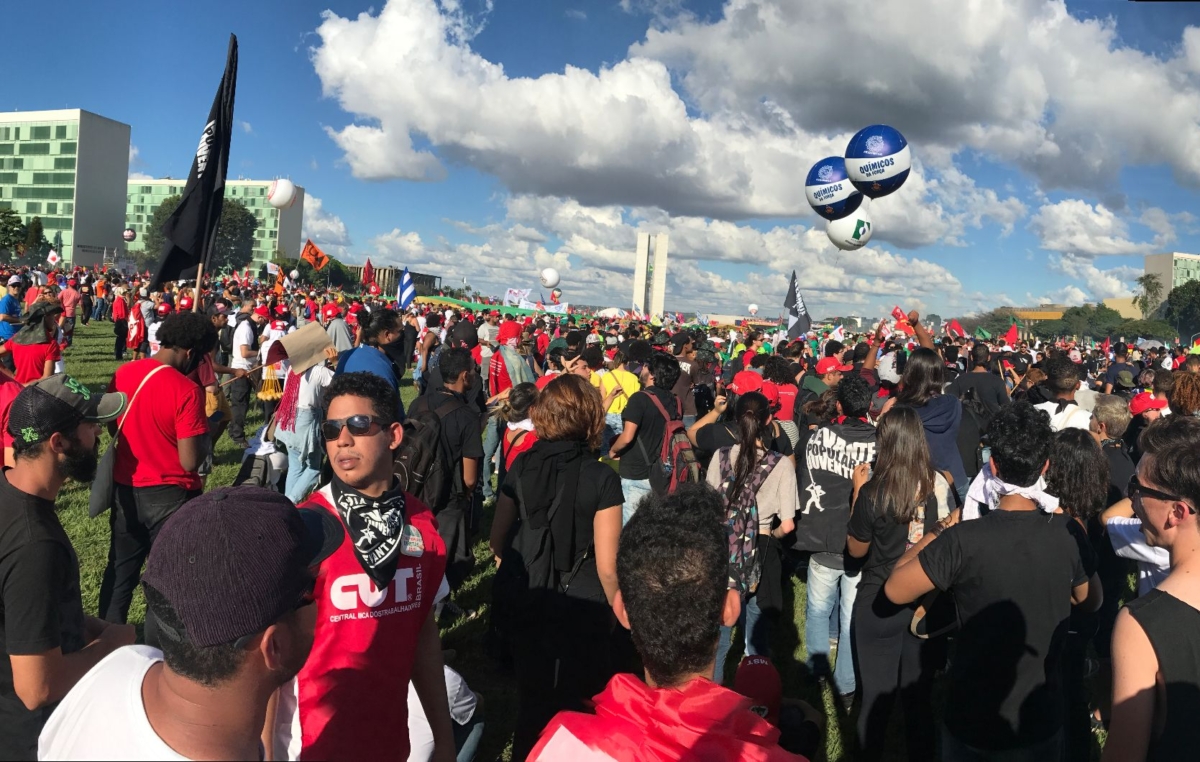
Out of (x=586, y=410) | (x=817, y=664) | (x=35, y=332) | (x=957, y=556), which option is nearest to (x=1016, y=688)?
(x=957, y=556)

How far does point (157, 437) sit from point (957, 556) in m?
4.17

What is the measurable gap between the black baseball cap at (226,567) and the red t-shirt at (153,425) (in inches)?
129

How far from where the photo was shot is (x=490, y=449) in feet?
30.0

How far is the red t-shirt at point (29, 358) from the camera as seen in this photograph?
7316mm

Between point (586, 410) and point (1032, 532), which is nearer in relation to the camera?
point (1032, 532)

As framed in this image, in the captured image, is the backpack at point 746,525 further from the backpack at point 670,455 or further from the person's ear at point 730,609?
the person's ear at point 730,609

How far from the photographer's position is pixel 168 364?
4.42m

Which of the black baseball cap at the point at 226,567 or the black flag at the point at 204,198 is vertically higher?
the black flag at the point at 204,198

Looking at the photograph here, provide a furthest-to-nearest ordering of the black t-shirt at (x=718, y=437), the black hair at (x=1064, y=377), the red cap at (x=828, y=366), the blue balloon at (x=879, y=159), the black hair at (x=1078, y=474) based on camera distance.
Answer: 1. the blue balloon at (x=879, y=159)
2. the red cap at (x=828, y=366)
3. the black hair at (x=1064, y=377)
4. the black t-shirt at (x=718, y=437)
5. the black hair at (x=1078, y=474)

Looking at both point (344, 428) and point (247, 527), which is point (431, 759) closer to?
point (344, 428)

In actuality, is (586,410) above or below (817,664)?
above

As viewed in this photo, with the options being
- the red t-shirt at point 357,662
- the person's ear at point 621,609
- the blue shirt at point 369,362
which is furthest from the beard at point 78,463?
the blue shirt at point 369,362

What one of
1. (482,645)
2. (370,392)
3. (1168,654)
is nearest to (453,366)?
(482,645)

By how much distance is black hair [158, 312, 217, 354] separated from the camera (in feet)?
14.4
